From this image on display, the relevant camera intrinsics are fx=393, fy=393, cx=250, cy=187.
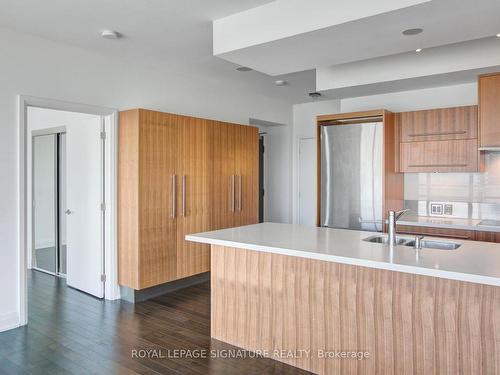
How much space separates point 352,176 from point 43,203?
4.33m

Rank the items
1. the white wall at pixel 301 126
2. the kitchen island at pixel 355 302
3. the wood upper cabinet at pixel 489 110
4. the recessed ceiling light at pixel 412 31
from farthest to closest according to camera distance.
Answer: the white wall at pixel 301 126 → the wood upper cabinet at pixel 489 110 → the recessed ceiling light at pixel 412 31 → the kitchen island at pixel 355 302

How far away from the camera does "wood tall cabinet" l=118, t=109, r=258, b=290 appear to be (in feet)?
13.2

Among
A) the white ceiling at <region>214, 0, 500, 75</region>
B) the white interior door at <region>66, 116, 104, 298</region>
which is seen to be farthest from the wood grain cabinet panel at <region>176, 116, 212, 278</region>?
the white ceiling at <region>214, 0, 500, 75</region>

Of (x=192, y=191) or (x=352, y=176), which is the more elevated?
(x=352, y=176)

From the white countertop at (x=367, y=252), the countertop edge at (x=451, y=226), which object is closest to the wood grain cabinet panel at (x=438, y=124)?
the countertop edge at (x=451, y=226)

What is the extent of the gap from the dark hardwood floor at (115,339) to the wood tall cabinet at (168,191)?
15.0 inches

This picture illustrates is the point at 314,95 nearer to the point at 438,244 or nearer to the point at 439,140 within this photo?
the point at 439,140

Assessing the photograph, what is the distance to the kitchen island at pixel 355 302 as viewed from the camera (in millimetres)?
2094

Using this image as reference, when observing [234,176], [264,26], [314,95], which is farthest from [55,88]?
[314,95]

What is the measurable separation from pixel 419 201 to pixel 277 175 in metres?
2.88

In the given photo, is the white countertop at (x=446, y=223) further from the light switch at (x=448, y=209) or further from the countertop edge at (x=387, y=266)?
the countertop edge at (x=387, y=266)

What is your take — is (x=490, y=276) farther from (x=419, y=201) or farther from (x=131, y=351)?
(x=419, y=201)

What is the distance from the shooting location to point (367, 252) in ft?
7.81

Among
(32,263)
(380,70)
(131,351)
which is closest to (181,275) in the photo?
(131,351)
